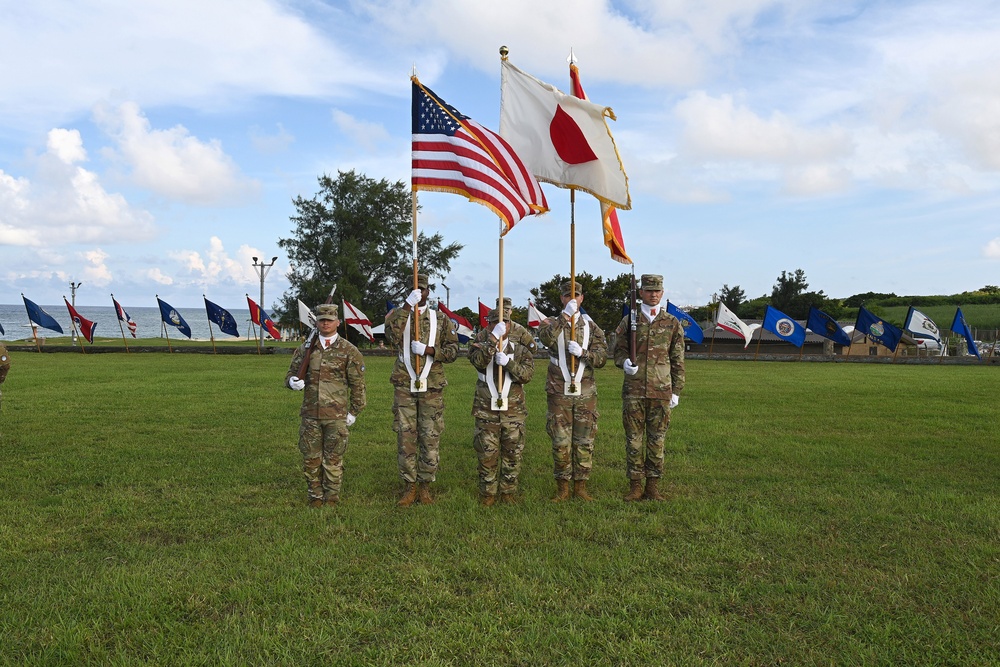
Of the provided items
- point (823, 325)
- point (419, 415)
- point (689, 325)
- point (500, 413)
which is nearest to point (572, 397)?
point (500, 413)

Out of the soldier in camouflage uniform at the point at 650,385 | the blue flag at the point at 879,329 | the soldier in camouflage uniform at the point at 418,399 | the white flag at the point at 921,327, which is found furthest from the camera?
the blue flag at the point at 879,329

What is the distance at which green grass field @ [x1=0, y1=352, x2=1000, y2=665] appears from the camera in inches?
162

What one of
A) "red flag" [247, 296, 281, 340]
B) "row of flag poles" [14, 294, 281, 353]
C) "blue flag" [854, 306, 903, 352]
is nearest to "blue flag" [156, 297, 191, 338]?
"row of flag poles" [14, 294, 281, 353]

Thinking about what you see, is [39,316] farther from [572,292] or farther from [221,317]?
[572,292]

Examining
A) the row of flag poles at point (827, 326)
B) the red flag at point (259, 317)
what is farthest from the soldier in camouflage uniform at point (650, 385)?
the red flag at point (259, 317)

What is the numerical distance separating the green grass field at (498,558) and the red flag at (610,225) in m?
2.78

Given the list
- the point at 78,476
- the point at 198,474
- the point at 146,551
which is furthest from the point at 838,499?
the point at 78,476

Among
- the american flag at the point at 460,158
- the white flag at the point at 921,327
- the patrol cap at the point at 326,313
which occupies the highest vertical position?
the american flag at the point at 460,158

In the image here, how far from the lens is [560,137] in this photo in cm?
753

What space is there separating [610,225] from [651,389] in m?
1.99

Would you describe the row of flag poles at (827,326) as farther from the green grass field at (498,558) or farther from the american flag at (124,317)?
the american flag at (124,317)

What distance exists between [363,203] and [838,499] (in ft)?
148

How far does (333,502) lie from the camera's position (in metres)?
7.11

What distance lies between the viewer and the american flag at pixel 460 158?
7.29 metres
